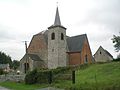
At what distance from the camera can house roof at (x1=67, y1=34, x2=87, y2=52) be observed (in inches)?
2295

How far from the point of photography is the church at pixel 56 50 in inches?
2158

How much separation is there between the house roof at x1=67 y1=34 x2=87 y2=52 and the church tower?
12.3ft

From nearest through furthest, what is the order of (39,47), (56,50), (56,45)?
(56,50) < (56,45) < (39,47)

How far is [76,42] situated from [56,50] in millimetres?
7872

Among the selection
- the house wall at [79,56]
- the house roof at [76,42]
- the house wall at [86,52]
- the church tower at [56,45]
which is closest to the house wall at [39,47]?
the church tower at [56,45]

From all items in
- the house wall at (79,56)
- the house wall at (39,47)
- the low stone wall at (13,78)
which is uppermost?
the house wall at (39,47)

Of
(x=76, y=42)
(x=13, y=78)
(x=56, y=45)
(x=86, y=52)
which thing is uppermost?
(x=76, y=42)

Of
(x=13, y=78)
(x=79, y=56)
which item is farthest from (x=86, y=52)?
(x=13, y=78)

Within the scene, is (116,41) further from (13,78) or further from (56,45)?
(56,45)

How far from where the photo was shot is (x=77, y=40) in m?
60.7

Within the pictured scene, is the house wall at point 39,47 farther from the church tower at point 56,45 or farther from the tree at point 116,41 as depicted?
the tree at point 116,41

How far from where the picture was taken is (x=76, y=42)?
6031cm

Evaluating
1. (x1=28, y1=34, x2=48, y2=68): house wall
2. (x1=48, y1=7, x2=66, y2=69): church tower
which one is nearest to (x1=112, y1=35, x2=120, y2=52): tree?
(x1=48, y1=7, x2=66, y2=69): church tower

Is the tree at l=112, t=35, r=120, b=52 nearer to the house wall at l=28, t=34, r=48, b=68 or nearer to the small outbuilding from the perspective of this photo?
the house wall at l=28, t=34, r=48, b=68
